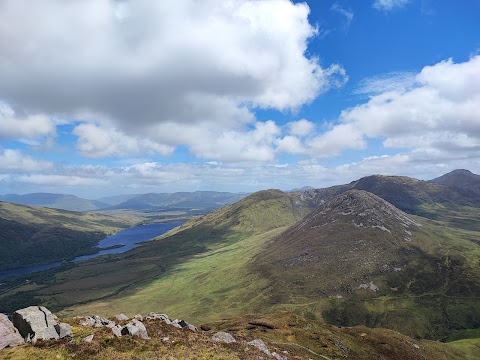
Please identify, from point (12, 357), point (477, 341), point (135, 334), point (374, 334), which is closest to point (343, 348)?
point (374, 334)

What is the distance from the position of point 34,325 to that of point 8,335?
323 cm

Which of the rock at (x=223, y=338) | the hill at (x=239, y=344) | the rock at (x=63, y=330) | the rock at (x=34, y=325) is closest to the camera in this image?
the hill at (x=239, y=344)

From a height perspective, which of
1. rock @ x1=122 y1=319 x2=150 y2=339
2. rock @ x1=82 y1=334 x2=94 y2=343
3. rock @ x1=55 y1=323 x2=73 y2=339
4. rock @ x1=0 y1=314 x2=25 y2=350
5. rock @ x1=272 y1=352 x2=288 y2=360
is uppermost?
rock @ x1=0 y1=314 x2=25 y2=350

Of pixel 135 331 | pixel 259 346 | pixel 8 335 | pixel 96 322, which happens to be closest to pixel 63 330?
pixel 8 335

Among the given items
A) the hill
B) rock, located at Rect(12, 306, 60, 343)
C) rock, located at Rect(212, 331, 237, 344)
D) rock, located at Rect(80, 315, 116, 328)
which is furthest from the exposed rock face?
rock, located at Rect(212, 331, 237, 344)

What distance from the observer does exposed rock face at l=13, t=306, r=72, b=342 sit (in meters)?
47.7

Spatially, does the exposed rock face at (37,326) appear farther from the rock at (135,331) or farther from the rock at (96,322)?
the rock at (96,322)

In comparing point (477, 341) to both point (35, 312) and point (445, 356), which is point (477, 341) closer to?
point (445, 356)

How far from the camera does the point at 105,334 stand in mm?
51750

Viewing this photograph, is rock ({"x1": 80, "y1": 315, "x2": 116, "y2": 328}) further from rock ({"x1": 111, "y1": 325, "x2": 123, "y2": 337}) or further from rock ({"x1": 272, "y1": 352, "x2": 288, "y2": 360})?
rock ({"x1": 272, "y1": 352, "x2": 288, "y2": 360})

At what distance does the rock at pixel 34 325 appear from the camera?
1874 inches

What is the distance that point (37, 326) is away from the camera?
48469mm

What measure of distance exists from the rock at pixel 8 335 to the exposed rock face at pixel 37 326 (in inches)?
37.9

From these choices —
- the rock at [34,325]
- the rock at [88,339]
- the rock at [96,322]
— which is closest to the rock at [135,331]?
the rock at [88,339]
